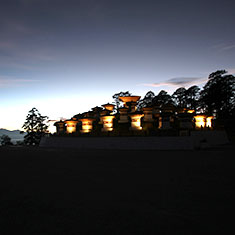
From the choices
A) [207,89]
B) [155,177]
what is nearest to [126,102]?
[207,89]

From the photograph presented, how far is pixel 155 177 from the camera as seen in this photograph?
755cm

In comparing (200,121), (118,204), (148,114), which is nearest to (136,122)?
(148,114)

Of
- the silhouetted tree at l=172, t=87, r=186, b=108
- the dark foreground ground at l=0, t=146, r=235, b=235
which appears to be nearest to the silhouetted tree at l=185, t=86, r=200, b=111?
the silhouetted tree at l=172, t=87, r=186, b=108

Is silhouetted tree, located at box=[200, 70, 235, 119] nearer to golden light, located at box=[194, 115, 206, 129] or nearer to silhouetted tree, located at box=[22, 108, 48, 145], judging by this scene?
golden light, located at box=[194, 115, 206, 129]

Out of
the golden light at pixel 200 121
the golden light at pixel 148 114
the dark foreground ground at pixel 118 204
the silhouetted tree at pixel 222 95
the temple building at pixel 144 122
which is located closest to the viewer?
→ the dark foreground ground at pixel 118 204

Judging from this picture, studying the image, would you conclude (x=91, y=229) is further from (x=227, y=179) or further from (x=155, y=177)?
(x=227, y=179)

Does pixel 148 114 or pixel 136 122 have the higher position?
pixel 148 114

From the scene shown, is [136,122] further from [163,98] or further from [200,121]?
[163,98]

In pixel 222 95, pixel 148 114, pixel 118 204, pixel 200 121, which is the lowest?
pixel 118 204

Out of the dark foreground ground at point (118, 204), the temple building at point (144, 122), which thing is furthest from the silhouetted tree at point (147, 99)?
the dark foreground ground at point (118, 204)

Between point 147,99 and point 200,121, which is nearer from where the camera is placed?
point 200,121

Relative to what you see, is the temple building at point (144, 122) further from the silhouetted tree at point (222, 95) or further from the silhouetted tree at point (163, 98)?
the silhouetted tree at point (163, 98)

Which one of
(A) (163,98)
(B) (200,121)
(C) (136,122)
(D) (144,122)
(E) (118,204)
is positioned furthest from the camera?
(A) (163,98)

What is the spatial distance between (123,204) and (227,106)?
47.1 metres
